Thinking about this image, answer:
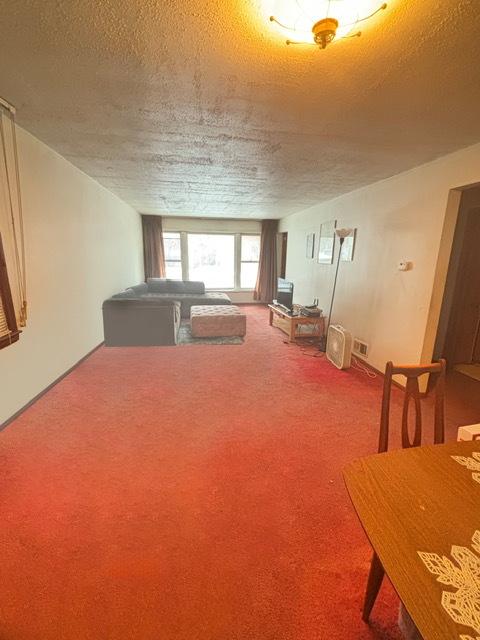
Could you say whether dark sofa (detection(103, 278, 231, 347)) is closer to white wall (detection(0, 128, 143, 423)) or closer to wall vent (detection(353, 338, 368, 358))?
white wall (detection(0, 128, 143, 423))

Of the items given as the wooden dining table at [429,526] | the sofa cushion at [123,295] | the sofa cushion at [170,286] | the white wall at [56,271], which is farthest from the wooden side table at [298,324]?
the wooden dining table at [429,526]

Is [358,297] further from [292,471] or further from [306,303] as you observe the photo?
[292,471]

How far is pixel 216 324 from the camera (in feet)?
15.5

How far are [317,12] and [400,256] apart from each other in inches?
99.4

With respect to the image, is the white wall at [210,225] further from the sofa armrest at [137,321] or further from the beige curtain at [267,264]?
the sofa armrest at [137,321]

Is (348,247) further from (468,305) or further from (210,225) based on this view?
(210,225)

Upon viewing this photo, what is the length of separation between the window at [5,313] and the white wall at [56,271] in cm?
26

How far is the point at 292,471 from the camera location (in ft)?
6.17

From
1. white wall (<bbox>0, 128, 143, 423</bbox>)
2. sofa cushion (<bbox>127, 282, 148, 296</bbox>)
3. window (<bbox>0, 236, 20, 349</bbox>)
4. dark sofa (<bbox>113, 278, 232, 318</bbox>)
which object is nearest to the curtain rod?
white wall (<bbox>0, 128, 143, 423</bbox>)

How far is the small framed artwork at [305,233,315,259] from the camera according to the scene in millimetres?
5367

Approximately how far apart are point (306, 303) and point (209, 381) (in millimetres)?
3326

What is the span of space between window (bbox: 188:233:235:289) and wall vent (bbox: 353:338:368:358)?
4.55 metres

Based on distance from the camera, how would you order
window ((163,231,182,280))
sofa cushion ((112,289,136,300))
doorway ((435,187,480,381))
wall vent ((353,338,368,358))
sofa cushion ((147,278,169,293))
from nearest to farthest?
doorway ((435,187,480,381)) → wall vent ((353,338,368,358)) → sofa cushion ((112,289,136,300)) → sofa cushion ((147,278,169,293)) → window ((163,231,182,280))

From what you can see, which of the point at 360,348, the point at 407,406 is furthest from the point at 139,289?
the point at 407,406
